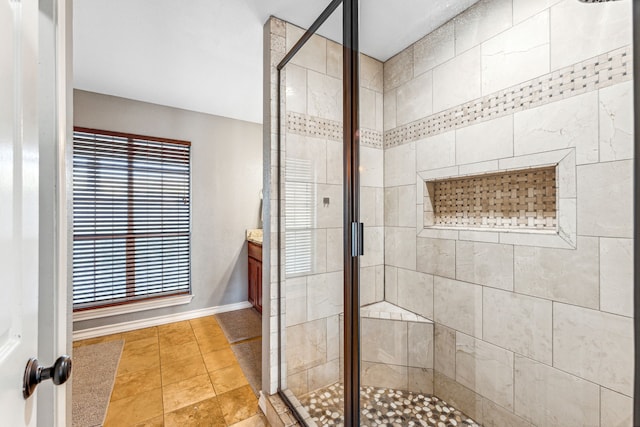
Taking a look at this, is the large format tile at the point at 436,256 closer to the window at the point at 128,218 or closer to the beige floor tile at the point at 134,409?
the beige floor tile at the point at 134,409

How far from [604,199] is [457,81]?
0.86 meters

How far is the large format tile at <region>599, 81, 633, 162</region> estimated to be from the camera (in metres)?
0.81

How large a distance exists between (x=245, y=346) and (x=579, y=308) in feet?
7.65

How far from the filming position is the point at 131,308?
2.74 meters

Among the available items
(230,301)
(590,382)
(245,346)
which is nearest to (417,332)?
(590,382)

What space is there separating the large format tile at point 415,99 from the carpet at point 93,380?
2.52 m

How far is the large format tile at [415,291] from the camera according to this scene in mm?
1564

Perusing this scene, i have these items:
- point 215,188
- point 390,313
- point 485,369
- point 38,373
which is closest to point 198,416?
point 390,313

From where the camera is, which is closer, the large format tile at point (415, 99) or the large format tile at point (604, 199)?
the large format tile at point (604, 199)

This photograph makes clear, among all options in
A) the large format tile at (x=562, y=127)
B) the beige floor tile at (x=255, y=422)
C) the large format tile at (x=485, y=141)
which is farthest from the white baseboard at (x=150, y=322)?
the large format tile at (x=562, y=127)

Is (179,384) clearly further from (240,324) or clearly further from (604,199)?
(604,199)

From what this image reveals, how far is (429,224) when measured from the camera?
1547mm

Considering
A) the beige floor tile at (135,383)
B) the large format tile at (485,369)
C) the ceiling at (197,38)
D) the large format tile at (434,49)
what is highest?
the ceiling at (197,38)

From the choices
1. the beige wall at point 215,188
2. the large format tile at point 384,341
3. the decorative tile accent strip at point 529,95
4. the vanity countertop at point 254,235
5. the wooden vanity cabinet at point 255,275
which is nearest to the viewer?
the decorative tile accent strip at point 529,95
